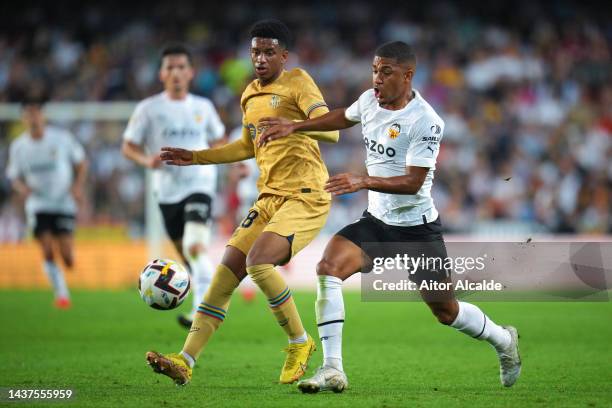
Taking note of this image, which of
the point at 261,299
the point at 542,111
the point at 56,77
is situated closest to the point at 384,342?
the point at 261,299

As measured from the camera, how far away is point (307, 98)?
7109 mm

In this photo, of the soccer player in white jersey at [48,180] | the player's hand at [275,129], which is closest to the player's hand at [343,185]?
the player's hand at [275,129]

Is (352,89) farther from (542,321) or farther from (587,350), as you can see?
(587,350)

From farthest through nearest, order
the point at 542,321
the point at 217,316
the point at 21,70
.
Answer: the point at 21,70
the point at 542,321
the point at 217,316

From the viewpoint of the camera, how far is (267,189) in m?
7.31

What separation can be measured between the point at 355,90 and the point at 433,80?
1801mm

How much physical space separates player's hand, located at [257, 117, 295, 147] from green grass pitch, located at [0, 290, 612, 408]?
69.0 inches

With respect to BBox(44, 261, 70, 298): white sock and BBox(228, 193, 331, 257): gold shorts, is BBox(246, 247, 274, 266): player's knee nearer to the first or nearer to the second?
BBox(228, 193, 331, 257): gold shorts

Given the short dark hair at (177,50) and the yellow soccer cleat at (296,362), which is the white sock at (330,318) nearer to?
the yellow soccer cleat at (296,362)

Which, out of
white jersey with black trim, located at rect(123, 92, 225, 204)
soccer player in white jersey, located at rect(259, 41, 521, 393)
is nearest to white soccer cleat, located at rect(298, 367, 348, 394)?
soccer player in white jersey, located at rect(259, 41, 521, 393)

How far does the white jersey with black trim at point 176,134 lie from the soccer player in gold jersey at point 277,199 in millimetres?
3268

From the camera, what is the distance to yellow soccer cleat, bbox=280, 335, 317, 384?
711cm

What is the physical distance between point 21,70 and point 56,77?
839 millimetres

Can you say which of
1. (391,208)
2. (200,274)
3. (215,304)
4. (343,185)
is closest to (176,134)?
(200,274)
